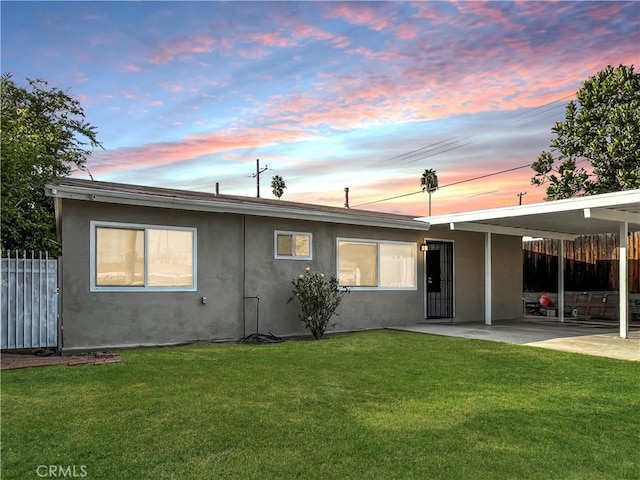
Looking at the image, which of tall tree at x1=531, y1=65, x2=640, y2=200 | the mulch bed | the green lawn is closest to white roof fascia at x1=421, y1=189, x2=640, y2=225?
the green lawn

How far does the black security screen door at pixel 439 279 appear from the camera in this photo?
13.6m

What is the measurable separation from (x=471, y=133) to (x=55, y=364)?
661 inches

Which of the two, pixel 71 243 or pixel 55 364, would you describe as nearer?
pixel 55 364

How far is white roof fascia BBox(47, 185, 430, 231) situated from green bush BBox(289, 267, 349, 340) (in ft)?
4.08

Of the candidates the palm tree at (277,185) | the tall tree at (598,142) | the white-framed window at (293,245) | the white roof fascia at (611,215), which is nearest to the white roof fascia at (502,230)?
the white roof fascia at (611,215)

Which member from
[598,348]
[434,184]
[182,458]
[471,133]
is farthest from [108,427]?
[434,184]

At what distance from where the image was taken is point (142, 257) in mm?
8812

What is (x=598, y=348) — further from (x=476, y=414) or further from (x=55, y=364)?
(x=55, y=364)

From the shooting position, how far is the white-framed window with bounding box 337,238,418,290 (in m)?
11.5

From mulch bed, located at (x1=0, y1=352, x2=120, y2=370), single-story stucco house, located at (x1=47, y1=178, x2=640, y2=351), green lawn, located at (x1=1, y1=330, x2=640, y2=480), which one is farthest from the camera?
single-story stucco house, located at (x1=47, y1=178, x2=640, y2=351)

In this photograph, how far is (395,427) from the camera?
4277 millimetres

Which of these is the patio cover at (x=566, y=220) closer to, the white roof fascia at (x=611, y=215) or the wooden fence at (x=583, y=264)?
the white roof fascia at (x=611, y=215)

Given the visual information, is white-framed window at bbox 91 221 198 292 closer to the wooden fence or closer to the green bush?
the green bush

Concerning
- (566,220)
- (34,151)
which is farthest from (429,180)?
(34,151)
